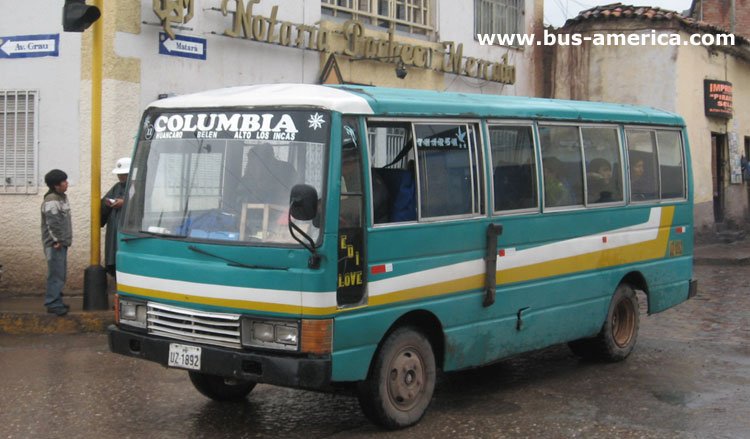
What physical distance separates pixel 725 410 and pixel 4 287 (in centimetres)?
870

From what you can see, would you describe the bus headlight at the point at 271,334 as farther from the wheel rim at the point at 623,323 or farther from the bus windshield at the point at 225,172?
the wheel rim at the point at 623,323

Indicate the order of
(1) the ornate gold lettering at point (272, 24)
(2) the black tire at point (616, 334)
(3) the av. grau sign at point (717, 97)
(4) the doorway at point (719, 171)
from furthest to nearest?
1. (4) the doorway at point (719, 171)
2. (3) the av. grau sign at point (717, 97)
3. (1) the ornate gold lettering at point (272, 24)
4. (2) the black tire at point (616, 334)

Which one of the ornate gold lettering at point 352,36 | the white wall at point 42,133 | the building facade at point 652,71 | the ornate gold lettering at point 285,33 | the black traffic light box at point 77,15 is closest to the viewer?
the black traffic light box at point 77,15

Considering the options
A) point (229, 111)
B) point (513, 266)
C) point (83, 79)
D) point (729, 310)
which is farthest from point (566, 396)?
point (83, 79)

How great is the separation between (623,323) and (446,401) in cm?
256

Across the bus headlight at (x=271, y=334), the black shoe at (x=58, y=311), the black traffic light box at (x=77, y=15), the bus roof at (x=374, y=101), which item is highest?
the black traffic light box at (x=77, y=15)

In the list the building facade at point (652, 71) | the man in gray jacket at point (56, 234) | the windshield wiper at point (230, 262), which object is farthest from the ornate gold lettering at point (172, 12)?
the building facade at point (652, 71)

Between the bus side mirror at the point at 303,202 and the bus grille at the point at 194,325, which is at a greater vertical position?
the bus side mirror at the point at 303,202

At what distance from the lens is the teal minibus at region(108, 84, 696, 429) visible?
6305mm

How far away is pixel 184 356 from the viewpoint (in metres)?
6.54

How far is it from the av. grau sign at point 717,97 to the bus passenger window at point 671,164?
13.2m

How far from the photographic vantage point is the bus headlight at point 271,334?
246 inches

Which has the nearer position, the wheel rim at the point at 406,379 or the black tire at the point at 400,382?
the black tire at the point at 400,382

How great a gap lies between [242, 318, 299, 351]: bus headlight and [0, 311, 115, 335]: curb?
4.71 m
